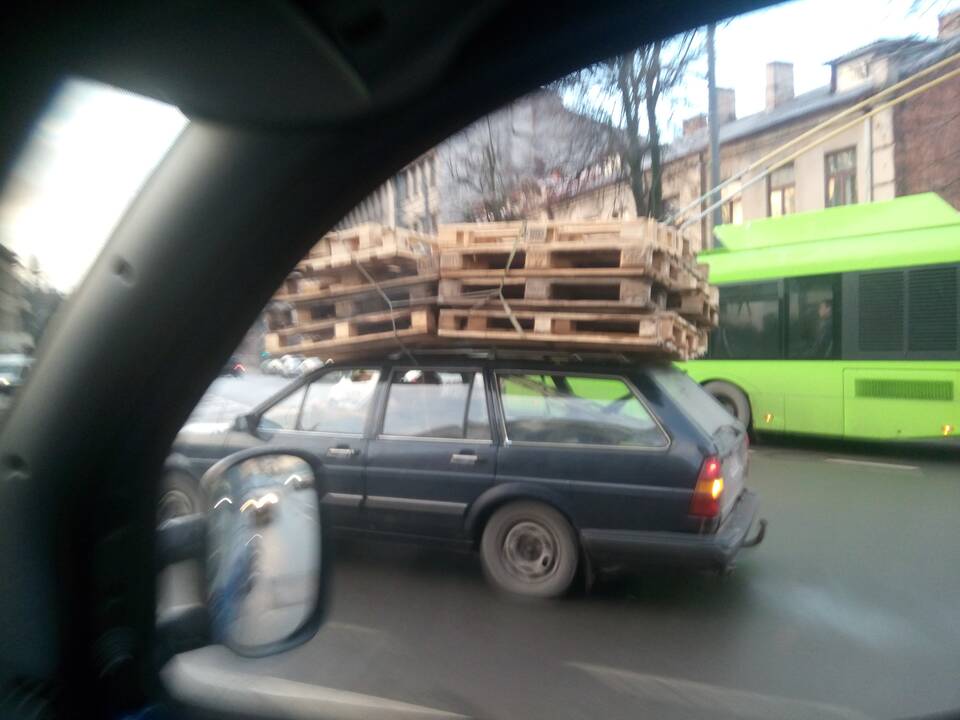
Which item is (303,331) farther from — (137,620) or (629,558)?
(137,620)

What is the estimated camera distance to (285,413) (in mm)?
5344

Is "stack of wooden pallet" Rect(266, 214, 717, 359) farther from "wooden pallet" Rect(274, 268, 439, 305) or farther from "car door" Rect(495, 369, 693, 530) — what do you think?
"car door" Rect(495, 369, 693, 530)

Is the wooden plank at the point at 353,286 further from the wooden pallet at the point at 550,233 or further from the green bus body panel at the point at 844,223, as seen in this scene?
the green bus body panel at the point at 844,223

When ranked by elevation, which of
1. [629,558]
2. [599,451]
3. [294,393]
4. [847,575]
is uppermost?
[294,393]

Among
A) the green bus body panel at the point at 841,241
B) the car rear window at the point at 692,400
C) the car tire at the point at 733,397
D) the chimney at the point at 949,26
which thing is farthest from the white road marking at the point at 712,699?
the car tire at the point at 733,397

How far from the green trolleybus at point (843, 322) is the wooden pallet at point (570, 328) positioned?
3.90m

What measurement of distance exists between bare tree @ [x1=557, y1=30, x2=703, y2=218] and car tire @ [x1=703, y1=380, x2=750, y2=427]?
8.76m

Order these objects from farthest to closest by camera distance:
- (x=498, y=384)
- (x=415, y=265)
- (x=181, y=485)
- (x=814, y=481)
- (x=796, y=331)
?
(x=796, y=331) < (x=814, y=481) < (x=498, y=384) < (x=415, y=265) < (x=181, y=485)

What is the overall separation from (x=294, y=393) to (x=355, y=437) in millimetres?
542

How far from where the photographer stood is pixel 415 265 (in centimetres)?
465

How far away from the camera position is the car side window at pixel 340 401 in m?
5.39

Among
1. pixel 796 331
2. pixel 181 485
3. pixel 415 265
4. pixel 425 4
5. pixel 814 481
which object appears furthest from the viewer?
pixel 796 331

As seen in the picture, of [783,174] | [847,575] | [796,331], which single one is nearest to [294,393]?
[783,174]

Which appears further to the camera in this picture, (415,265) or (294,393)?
(294,393)
